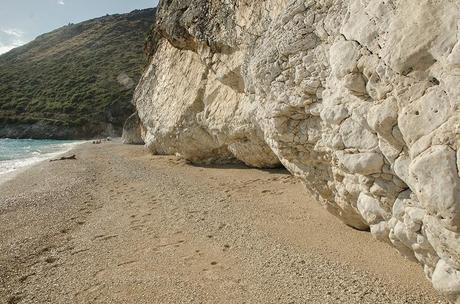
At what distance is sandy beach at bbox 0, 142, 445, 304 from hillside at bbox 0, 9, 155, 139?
34.1 meters

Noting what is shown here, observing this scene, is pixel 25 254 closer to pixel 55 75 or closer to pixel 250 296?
pixel 250 296

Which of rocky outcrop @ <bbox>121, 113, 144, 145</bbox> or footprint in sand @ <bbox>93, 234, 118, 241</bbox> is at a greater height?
rocky outcrop @ <bbox>121, 113, 144, 145</bbox>

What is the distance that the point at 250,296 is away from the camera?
407cm

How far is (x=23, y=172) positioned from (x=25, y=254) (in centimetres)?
1092

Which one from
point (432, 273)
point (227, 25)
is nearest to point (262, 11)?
point (227, 25)

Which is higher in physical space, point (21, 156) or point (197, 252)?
point (197, 252)

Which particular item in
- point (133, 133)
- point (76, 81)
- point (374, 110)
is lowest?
point (133, 133)

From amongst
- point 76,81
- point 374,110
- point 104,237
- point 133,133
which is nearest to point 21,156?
point 133,133

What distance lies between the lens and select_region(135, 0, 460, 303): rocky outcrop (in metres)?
2.79

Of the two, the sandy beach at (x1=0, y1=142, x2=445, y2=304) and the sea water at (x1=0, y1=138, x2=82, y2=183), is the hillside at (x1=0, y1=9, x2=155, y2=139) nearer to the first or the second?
the sea water at (x1=0, y1=138, x2=82, y2=183)

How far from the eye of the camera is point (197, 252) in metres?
5.32

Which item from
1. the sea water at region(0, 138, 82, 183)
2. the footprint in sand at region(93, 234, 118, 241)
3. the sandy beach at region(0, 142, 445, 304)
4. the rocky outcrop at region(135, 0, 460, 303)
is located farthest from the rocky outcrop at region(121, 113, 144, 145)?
the footprint in sand at region(93, 234, 118, 241)

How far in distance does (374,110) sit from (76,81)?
66.8m

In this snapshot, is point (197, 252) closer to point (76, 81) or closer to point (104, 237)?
point (104, 237)
